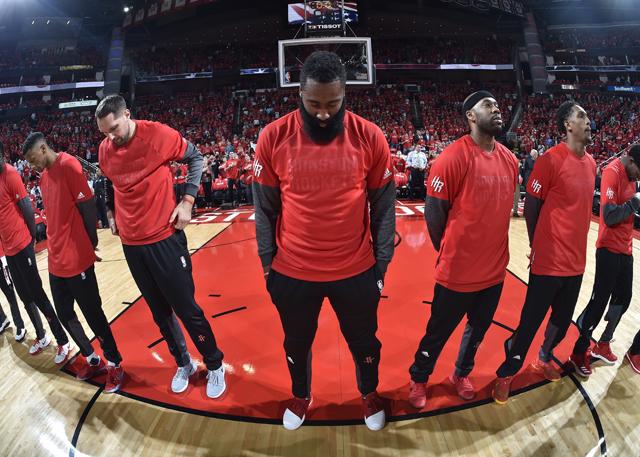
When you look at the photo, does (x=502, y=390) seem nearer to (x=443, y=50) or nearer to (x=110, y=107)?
(x=110, y=107)

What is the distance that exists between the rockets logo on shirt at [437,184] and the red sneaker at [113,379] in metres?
2.56

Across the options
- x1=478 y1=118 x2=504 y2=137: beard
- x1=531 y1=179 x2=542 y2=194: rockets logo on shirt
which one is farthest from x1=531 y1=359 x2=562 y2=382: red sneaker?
x1=478 y1=118 x2=504 y2=137: beard

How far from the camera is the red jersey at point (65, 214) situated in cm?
242

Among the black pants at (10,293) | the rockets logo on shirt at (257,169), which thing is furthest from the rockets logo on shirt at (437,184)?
the black pants at (10,293)

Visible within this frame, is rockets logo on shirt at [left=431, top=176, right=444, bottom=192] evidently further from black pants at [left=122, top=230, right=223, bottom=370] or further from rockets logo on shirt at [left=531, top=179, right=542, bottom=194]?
black pants at [left=122, top=230, right=223, bottom=370]

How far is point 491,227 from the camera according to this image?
6.57 feet

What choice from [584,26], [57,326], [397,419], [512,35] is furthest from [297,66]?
[584,26]

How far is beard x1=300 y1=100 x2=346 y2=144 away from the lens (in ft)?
5.29

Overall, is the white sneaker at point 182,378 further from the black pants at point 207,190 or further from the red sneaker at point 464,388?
the black pants at point 207,190

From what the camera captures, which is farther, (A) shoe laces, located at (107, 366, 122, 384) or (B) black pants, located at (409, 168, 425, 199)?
(B) black pants, located at (409, 168, 425, 199)

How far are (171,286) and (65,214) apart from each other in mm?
914

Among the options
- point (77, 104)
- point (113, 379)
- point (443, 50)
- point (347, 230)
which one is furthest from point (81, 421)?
point (77, 104)

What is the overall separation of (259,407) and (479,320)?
4.93ft

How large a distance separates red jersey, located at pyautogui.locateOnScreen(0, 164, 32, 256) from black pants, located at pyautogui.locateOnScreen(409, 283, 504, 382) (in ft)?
10.4
